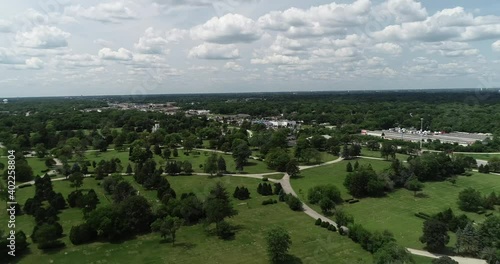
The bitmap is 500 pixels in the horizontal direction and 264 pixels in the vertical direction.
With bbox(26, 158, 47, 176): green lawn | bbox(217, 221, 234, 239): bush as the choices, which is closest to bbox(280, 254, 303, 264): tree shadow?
bbox(217, 221, 234, 239): bush

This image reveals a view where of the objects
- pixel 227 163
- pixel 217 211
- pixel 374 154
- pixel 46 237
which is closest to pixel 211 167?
pixel 227 163

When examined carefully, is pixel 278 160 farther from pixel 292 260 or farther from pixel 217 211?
pixel 292 260

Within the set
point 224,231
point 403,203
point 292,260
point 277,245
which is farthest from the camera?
point 403,203

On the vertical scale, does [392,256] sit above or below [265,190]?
above

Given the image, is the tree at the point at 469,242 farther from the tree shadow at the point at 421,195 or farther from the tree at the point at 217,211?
the tree at the point at 217,211

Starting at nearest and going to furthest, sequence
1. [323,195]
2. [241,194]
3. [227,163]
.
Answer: [323,195], [241,194], [227,163]

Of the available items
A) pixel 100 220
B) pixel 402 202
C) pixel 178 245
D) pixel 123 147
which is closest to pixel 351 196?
pixel 402 202

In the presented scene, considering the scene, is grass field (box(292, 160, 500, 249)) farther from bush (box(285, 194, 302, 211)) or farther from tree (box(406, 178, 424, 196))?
bush (box(285, 194, 302, 211))

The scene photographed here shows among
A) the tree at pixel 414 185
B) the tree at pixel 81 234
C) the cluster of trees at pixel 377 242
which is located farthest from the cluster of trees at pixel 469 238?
the tree at pixel 81 234

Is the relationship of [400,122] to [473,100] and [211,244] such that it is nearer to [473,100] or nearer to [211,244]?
[473,100]
